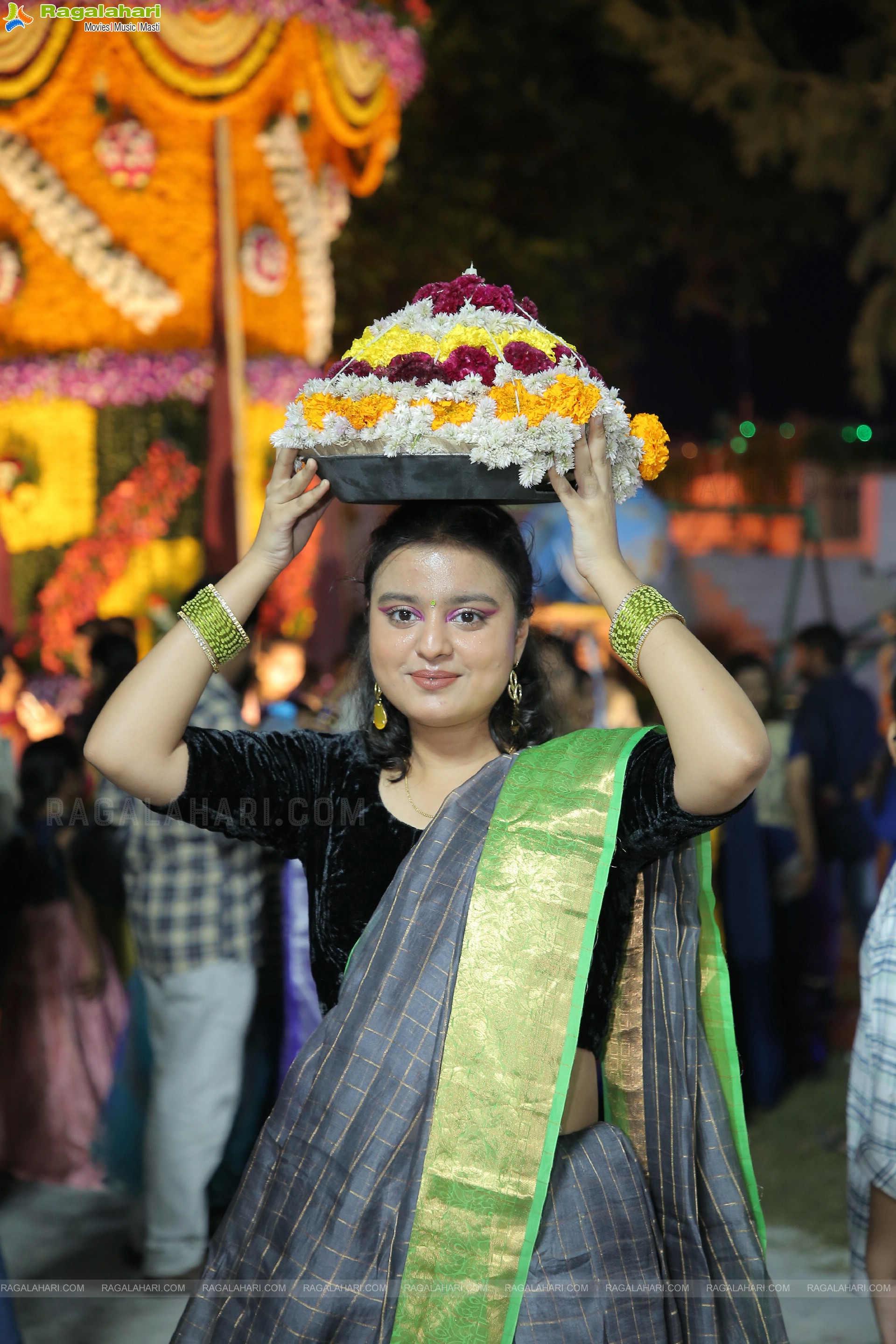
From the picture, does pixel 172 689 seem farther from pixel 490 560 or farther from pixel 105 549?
pixel 105 549

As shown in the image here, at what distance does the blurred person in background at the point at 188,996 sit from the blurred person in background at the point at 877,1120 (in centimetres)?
178

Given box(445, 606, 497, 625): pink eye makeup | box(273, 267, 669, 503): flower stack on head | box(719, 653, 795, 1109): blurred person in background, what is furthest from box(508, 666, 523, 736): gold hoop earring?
box(719, 653, 795, 1109): blurred person in background

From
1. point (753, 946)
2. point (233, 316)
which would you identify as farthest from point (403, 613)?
point (233, 316)

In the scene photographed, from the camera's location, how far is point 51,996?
14.6 feet

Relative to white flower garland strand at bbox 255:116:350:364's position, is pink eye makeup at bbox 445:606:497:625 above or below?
below

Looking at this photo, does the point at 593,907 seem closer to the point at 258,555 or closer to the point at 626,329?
the point at 258,555

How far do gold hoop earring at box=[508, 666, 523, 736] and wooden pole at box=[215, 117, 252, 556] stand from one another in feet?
16.8

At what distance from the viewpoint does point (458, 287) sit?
2025mm

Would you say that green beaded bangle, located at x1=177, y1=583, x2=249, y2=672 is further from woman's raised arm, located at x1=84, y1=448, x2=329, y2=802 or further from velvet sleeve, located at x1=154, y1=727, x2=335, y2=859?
velvet sleeve, located at x1=154, y1=727, x2=335, y2=859

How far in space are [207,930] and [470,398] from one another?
229cm

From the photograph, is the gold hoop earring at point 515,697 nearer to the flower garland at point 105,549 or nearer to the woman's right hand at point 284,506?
the woman's right hand at point 284,506

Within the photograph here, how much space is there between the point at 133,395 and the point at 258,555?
5733mm

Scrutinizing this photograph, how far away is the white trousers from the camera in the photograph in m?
3.64

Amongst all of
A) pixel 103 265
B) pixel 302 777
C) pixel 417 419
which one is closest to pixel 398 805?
pixel 302 777
